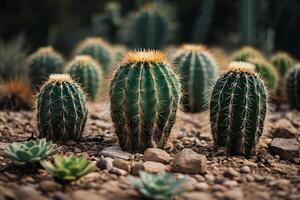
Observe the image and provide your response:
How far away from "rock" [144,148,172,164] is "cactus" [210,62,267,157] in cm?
58

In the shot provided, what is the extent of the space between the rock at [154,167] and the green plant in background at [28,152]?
713 millimetres

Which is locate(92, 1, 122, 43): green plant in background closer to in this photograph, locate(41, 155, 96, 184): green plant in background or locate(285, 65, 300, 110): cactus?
locate(285, 65, 300, 110): cactus

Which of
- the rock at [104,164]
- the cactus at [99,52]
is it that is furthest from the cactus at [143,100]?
the cactus at [99,52]

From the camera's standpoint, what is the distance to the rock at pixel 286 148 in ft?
15.0

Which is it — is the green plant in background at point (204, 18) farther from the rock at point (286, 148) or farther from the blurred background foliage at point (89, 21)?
the rock at point (286, 148)

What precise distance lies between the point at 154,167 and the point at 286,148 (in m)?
1.27

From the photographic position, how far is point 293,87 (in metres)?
6.83

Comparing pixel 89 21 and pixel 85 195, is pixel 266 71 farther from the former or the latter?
pixel 89 21

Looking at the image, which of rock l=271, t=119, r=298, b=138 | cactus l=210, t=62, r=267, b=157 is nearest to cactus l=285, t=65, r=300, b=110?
rock l=271, t=119, r=298, b=138

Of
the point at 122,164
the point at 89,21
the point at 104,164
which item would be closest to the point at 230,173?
the point at 122,164

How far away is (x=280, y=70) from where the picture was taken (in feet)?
25.9

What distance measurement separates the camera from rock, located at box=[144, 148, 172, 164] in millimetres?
4266

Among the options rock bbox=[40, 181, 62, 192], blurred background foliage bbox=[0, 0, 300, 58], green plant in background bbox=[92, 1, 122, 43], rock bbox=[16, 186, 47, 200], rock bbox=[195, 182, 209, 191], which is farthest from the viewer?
blurred background foliage bbox=[0, 0, 300, 58]

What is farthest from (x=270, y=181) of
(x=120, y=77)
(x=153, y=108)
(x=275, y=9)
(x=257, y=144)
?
(x=275, y=9)
